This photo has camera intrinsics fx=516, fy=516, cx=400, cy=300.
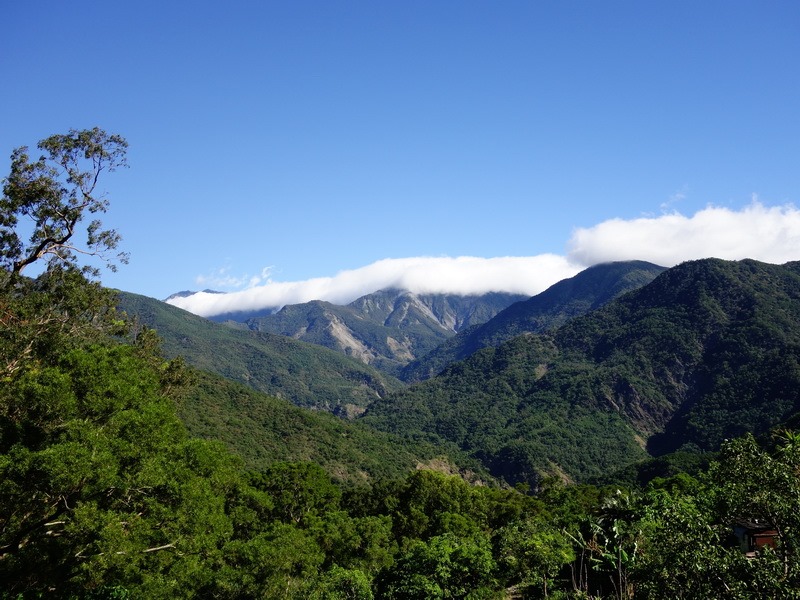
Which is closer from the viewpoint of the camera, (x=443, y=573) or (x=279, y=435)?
(x=443, y=573)

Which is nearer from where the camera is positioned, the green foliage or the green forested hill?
the green foliage

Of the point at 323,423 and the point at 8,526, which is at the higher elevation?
the point at 8,526

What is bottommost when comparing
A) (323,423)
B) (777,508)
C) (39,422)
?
(323,423)

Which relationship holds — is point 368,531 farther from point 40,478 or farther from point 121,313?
point 121,313

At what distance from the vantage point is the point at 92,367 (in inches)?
1029

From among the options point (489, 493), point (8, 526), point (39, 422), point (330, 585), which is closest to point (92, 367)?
point (39, 422)

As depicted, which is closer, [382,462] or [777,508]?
[777,508]

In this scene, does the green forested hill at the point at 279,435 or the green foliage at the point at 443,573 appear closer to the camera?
the green foliage at the point at 443,573

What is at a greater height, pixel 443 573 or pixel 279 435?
pixel 443 573

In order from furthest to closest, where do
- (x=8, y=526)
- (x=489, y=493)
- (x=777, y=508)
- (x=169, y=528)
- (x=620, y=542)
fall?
(x=489, y=493), (x=620, y=542), (x=169, y=528), (x=8, y=526), (x=777, y=508)

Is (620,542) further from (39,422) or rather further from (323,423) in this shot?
(323,423)

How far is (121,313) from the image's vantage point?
50.3 m

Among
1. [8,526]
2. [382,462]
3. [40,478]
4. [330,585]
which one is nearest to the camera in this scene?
[40,478]

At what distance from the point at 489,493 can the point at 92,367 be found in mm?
58651
